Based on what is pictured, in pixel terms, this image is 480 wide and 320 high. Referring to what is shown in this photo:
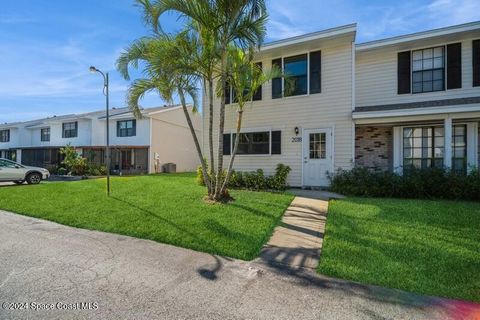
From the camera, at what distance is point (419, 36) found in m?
10.1

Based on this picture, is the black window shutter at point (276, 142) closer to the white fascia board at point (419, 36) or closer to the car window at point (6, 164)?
the white fascia board at point (419, 36)

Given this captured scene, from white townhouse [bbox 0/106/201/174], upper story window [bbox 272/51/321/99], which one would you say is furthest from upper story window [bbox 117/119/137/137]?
upper story window [bbox 272/51/321/99]

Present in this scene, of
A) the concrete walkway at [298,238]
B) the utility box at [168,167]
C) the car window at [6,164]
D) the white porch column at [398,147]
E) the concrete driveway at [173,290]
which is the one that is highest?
the white porch column at [398,147]

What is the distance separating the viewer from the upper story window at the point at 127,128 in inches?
978

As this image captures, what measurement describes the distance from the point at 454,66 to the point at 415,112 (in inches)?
104

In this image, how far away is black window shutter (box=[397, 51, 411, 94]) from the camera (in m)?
10.8

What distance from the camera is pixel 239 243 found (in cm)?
493

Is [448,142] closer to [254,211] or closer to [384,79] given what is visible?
[384,79]

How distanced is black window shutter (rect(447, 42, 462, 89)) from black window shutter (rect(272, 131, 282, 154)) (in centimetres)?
624

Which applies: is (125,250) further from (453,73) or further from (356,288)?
(453,73)

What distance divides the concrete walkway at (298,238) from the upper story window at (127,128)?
20062 millimetres

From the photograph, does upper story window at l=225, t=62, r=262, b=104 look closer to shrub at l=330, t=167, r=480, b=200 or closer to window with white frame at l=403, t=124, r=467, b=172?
shrub at l=330, t=167, r=480, b=200

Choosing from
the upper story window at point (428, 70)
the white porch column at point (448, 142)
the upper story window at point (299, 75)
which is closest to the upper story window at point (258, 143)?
the upper story window at point (299, 75)

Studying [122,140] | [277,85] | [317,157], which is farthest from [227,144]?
[122,140]
